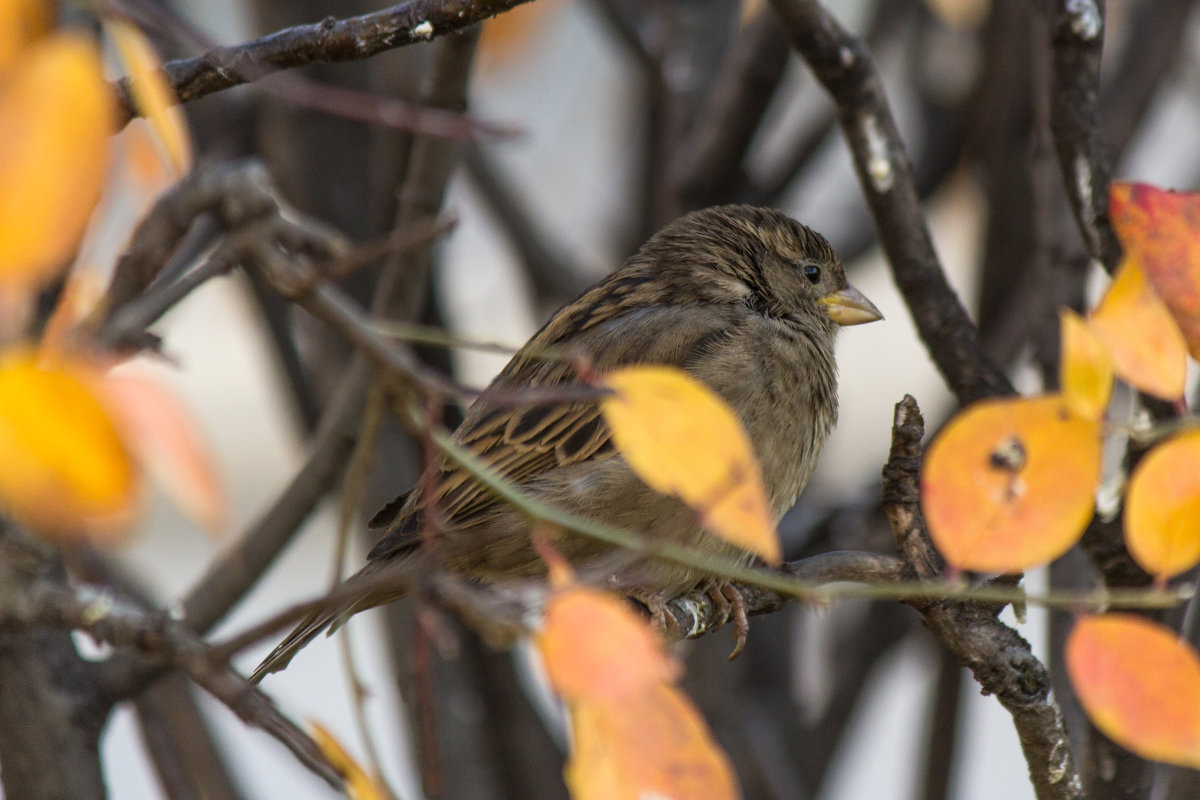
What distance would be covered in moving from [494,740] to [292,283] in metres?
2.20

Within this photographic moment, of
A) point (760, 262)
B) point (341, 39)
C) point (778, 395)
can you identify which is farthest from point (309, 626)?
point (760, 262)

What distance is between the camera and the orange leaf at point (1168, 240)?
57.7 inches

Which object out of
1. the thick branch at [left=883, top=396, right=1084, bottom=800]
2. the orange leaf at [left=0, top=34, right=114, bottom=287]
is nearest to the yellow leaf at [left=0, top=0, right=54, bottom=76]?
the orange leaf at [left=0, top=34, right=114, bottom=287]

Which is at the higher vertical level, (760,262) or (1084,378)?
(760,262)

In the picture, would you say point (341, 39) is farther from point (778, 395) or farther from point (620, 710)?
point (778, 395)

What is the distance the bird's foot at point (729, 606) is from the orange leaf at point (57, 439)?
162cm

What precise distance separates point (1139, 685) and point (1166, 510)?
0.20 m

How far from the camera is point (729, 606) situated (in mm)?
2502

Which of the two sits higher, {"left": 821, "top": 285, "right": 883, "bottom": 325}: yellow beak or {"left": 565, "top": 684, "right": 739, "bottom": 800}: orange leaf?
{"left": 821, "top": 285, "right": 883, "bottom": 325}: yellow beak

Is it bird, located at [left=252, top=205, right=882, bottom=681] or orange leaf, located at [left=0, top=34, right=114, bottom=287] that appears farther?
bird, located at [left=252, top=205, right=882, bottom=681]

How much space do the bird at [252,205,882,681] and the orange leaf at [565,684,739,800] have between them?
1235 millimetres

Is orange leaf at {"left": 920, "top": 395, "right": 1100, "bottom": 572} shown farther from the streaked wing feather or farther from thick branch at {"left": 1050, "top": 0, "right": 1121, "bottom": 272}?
the streaked wing feather

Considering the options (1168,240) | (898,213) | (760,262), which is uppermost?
(760,262)

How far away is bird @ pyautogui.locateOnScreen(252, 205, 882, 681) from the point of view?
259 centimetres
